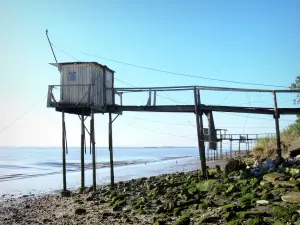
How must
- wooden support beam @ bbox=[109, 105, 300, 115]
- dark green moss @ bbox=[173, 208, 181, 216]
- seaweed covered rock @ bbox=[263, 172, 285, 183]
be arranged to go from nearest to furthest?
dark green moss @ bbox=[173, 208, 181, 216] < seaweed covered rock @ bbox=[263, 172, 285, 183] < wooden support beam @ bbox=[109, 105, 300, 115]

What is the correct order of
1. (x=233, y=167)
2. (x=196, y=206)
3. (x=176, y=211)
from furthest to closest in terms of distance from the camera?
(x=233, y=167) < (x=196, y=206) < (x=176, y=211)

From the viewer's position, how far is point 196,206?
10555 millimetres

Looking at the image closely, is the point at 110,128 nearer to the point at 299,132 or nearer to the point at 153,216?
the point at 153,216

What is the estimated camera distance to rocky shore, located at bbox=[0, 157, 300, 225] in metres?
8.80

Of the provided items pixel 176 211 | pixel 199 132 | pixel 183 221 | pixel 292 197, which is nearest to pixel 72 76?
pixel 199 132

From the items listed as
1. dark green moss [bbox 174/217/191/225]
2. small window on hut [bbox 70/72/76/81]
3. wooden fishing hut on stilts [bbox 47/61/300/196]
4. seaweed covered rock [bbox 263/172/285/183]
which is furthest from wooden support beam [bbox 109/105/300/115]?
dark green moss [bbox 174/217/191/225]

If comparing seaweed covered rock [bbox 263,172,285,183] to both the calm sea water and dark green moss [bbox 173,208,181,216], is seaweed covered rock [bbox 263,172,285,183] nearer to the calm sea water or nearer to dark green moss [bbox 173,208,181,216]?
dark green moss [bbox 173,208,181,216]

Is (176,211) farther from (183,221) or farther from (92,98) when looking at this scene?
(92,98)

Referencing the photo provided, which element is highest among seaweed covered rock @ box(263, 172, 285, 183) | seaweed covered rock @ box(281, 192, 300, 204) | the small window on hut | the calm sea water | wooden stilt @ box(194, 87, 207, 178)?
the small window on hut

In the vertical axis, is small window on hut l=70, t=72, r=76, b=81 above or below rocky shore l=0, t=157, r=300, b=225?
above

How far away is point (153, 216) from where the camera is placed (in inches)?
408

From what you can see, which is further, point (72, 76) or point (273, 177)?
point (72, 76)

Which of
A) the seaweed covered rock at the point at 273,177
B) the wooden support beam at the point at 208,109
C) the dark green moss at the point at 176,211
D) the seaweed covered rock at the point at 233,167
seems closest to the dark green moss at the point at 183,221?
the dark green moss at the point at 176,211

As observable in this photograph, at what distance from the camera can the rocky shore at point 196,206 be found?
8.80 metres
